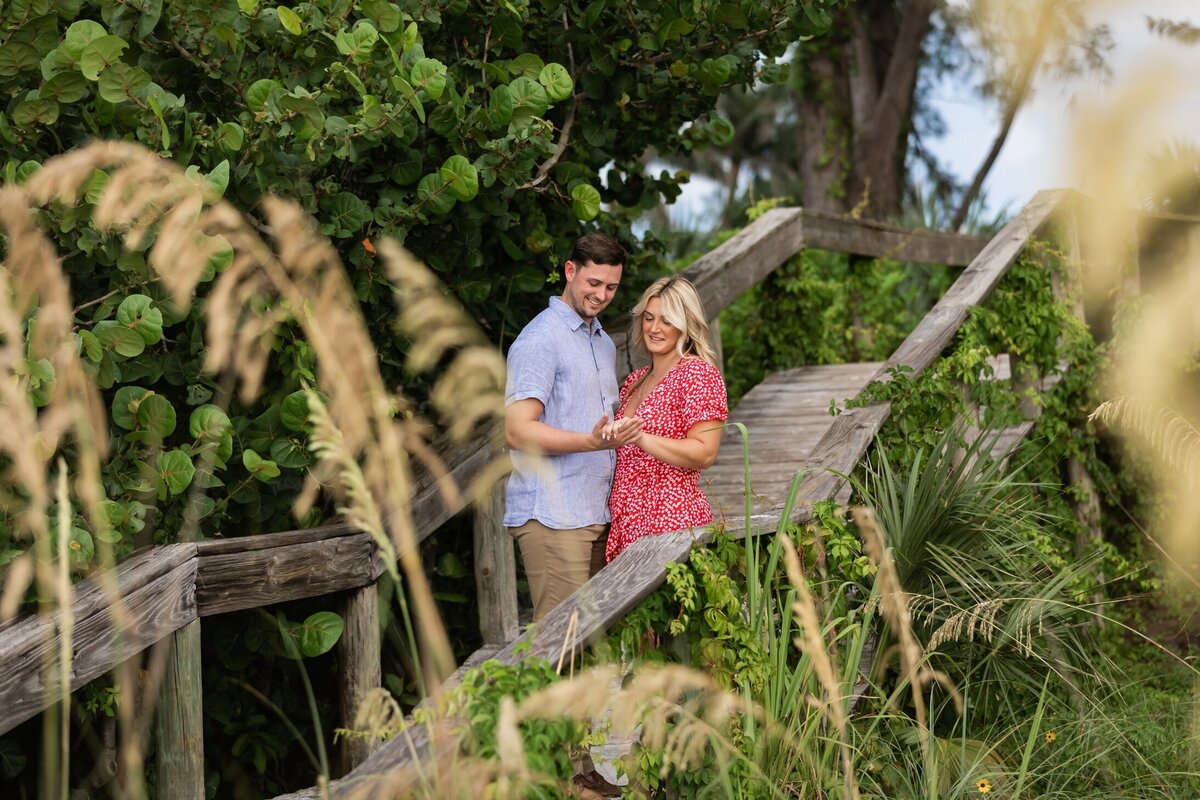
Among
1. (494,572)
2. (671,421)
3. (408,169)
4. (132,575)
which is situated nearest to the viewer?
(132,575)

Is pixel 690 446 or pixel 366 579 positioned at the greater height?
pixel 690 446

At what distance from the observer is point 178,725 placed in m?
3.65

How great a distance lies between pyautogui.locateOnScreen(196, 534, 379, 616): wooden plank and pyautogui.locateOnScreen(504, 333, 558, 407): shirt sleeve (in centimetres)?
80

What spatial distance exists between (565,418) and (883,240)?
13.3ft

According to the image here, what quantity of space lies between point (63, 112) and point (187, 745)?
1848 millimetres

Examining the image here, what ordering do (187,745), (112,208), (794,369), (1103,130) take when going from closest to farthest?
(112,208) < (187,745) < (1103,130) < (794,369)

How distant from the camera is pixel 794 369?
23.8 ft

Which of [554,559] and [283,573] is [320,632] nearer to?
[283,573]

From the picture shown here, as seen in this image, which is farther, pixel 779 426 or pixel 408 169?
pixel 779 426

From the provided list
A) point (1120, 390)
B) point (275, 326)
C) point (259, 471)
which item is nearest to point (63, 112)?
point (275, 326)

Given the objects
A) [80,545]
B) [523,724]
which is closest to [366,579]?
[80,545]

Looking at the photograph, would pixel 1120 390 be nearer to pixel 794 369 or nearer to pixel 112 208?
pixel 794 369

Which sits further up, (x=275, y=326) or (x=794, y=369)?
(x=275, y=326)

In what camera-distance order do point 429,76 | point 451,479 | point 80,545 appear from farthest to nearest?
1. point 451,479
2. point 429,76
3. point 80,545
